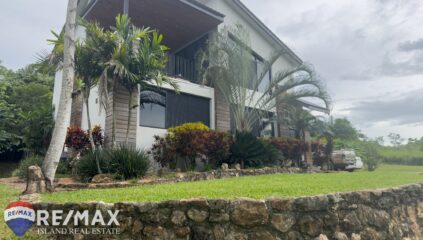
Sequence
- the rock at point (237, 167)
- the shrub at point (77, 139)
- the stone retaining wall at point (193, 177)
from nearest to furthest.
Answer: the stone retaining wall at point (193, 177) < the shrub at point (77, 139) < the rock at point (237, 167)

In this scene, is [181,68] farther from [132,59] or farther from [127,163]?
[127,163]

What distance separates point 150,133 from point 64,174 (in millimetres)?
3284

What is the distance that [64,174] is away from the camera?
960 centimetres

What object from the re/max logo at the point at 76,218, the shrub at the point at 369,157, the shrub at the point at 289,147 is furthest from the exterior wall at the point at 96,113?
the shrub at the point at 369,157

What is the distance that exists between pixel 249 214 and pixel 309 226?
34.8 inches

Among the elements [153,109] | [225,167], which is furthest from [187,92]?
[225,167]

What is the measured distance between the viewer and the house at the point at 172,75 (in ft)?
32.4

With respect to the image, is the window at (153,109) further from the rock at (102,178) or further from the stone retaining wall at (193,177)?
the rock at (102,178)

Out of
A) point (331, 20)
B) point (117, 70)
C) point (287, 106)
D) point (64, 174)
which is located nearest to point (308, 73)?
point (287, 106)

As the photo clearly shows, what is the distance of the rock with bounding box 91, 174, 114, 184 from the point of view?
695cm

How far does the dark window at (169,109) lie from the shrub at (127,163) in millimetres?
2567

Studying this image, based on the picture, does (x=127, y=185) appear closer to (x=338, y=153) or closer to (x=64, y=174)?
(x=64, y=174)

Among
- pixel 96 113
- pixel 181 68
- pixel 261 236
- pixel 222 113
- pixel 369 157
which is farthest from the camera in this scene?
pixel 369 157

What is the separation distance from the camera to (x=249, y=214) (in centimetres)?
354
